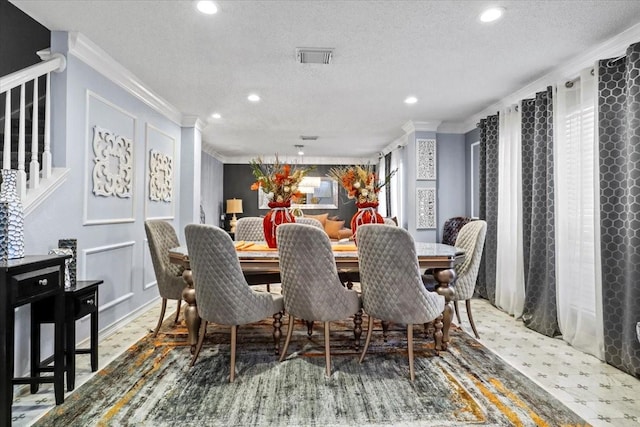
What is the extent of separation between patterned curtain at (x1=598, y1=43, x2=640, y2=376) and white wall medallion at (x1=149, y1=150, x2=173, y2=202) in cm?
418

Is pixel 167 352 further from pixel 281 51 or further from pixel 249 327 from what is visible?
pixel 281 51

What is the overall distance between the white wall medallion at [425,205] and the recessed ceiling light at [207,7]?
380 centimetres

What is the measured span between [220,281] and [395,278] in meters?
1.09

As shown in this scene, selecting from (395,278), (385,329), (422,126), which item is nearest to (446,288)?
(395,278)

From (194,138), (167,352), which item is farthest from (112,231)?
(194,138)

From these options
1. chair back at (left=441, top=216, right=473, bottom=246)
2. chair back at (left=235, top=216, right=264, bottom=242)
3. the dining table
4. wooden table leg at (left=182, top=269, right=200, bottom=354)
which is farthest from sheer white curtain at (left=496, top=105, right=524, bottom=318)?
wooden table leg at (left=182, top=269, right=200, bottom=354)

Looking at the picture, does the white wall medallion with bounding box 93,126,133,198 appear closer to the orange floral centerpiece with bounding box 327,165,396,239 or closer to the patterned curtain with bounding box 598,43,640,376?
the orange floral centerpiece with bounding box 327,165,396,239

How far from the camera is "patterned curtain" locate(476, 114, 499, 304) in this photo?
4.36 meters

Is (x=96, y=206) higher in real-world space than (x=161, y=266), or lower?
higher

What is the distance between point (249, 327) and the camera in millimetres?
3445

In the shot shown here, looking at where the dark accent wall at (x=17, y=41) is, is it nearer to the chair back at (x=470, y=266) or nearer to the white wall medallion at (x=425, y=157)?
the chair back at (x=470, y=266)

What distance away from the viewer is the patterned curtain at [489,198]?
4.36 m

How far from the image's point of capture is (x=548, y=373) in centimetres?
244

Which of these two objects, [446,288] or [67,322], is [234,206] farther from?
[446,288]
